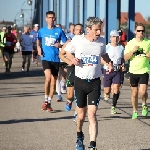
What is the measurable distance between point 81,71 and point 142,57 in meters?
3.69

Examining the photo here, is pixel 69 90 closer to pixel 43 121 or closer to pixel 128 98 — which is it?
pixel 43 121

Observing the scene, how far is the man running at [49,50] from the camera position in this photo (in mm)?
13805

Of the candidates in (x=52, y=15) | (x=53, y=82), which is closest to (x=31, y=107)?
(x=53, y=82)

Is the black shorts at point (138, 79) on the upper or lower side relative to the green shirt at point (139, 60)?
lower

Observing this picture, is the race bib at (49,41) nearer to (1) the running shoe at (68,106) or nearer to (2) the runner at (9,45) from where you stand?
(1) the running shoe at (68,106)

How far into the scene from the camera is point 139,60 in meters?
12.5

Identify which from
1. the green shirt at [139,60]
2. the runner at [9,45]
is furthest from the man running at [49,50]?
the runner at [9,45]

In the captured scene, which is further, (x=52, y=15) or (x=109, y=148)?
(x=52, y=15)

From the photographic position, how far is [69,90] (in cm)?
1324

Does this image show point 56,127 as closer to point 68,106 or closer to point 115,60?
point 68,106

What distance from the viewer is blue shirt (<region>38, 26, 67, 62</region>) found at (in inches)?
544

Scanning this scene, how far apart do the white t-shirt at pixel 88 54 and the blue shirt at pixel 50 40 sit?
4.84 metres

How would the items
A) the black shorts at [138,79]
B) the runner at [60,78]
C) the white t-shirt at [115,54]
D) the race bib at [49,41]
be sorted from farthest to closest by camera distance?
the runner at [60,78] → the race bib at [49,41] → the white t-shirt at [115,54] → the black shorts at [138,79]

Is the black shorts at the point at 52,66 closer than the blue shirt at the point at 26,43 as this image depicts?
Yes
